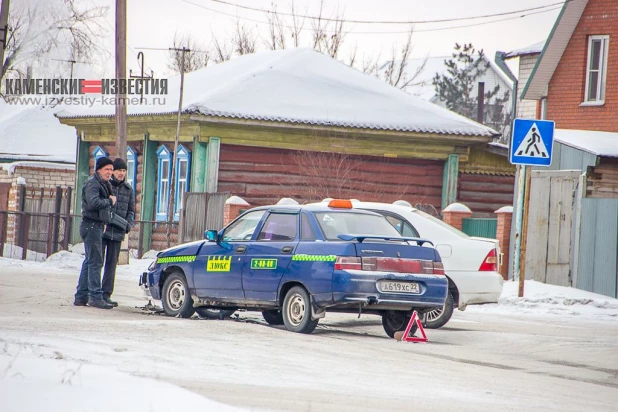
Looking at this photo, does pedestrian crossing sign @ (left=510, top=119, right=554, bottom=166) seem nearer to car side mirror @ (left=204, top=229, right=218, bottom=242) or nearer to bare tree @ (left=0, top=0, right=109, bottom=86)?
car side mirror @ (left=204, top=229, right=218, bottom=242)

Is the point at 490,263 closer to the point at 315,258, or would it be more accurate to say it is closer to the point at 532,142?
the point at 315,258

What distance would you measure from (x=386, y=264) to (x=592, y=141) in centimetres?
1236

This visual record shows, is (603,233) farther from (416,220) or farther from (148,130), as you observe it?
(148,130)

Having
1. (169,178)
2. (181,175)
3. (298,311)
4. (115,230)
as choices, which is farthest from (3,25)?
(181,175)

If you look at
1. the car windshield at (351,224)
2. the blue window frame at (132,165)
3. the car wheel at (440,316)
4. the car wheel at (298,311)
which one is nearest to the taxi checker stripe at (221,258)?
the car wheel at (298,311)

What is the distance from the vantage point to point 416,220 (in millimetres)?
14648

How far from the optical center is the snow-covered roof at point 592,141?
70.5 ft

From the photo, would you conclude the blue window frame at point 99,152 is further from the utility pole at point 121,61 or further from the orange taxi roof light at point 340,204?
the orange taxi roof light at point 340,204

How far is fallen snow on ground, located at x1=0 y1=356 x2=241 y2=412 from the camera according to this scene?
656cm

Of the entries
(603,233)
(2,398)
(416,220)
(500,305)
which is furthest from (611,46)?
A: (2,398)

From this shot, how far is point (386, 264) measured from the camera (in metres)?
11.8

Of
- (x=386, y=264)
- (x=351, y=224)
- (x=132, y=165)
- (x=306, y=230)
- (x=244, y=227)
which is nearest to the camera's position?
(x=386, y=264)

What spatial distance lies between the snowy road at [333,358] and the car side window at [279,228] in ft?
3.48

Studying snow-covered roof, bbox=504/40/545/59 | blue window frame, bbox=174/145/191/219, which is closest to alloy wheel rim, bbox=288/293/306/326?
blue window frame, bbox=174/145/191/219
